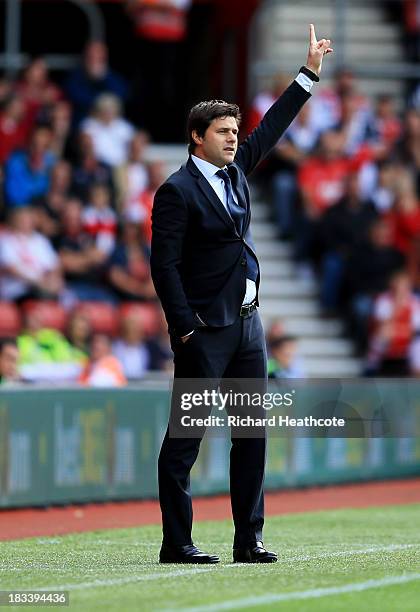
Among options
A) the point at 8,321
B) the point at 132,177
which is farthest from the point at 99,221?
the point at 8,321

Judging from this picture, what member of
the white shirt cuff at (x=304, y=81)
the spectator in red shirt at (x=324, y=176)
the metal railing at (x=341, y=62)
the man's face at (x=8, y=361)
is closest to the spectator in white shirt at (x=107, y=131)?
the spectator in red shirt at (x=324, y=176)

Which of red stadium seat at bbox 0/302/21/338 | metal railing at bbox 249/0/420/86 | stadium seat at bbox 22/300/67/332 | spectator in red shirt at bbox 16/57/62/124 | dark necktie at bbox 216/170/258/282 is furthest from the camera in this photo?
metal railing at bbox 249/0/420/86

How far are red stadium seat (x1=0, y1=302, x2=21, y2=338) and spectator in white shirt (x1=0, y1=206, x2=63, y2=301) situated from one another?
30 cm

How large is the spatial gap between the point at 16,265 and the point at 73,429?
103 inches

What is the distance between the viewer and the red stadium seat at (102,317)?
1405cm

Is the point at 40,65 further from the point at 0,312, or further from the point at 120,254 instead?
the point at 0,312

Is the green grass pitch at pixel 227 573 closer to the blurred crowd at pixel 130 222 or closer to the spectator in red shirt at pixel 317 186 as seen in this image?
the blurred crowd at pixel 130 222

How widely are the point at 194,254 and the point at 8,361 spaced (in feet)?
16.8

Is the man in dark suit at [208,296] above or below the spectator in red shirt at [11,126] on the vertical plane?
below

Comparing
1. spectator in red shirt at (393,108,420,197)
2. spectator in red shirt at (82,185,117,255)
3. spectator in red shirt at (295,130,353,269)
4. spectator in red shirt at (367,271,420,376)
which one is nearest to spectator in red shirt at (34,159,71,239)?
spectator in red shirt at (82,185,117,255)

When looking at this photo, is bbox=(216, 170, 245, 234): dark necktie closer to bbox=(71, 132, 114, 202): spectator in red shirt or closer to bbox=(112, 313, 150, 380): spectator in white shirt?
bbox=(112, 313, 150, 380): spectator in white shirt

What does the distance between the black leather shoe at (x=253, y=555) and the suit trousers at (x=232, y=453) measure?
0.03 metres

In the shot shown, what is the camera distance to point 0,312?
1345 cm

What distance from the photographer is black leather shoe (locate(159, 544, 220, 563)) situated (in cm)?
684
